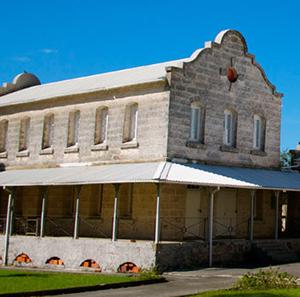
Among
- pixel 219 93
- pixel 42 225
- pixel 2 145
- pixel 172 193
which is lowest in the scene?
pixel 42 225

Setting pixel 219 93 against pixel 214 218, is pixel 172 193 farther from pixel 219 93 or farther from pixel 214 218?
pixel 219 93

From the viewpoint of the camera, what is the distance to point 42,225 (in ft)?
78.7

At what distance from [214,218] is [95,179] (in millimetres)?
5666

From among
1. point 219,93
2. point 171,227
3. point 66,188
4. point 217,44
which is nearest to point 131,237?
point 171,227

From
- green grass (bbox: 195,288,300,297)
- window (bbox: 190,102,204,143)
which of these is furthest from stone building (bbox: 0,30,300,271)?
green grass (bbox: 195,288,300,297)

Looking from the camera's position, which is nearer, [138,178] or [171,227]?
[138,178]

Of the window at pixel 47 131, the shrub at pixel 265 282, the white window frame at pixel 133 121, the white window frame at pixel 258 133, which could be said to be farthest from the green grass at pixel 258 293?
the window at pixel 47 131

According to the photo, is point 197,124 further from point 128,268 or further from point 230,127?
point 128,268

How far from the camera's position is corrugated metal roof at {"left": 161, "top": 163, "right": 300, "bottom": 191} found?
21266mm

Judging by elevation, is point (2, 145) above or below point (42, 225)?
above

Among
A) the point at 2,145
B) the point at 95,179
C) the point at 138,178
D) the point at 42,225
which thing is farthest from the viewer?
the point at 2,145

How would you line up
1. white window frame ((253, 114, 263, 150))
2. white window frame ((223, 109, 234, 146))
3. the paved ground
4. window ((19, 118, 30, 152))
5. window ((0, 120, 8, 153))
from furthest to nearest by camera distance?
window ((0, 120, 8, 153)), window ((19, 118, 30, 152)), white window frame ((253, 114, 263, 150)), white window frame ((223, 109, 234, 146)), the paved ground

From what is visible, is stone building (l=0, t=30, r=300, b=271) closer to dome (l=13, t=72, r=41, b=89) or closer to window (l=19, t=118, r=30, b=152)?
window (l=19, t=118, r=30, b=152)

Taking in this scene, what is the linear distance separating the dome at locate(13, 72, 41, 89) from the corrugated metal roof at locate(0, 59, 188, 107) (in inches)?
43.4
